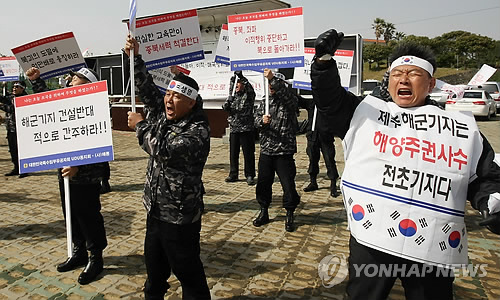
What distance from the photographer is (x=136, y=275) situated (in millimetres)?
3582

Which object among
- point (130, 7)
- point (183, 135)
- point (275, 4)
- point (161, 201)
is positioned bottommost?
point (161, 201)

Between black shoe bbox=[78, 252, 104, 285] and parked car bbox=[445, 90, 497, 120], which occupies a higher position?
parked car bbox=[445, 90, 497, 120]

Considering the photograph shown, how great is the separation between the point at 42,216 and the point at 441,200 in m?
5.34

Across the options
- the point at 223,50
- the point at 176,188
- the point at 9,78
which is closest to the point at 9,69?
the point at 9,78

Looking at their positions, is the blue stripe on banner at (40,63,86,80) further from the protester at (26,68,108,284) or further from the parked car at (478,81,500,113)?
the parked car at (478,81,500,113)

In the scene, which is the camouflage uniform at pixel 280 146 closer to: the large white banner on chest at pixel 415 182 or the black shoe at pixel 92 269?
the black shoe at pixel 92 269

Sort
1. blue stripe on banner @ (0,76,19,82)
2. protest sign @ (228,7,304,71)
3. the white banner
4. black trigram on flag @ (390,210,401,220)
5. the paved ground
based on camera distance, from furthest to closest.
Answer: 1. blue stripe on banner @ (0,76,19,82)
2. the white banner
3. protest sign @ (228,7,304,71)
4. the paved ground
5. black trigram on flag @ (390,210,401,220)

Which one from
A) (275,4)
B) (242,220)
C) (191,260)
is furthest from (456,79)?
(191,260)

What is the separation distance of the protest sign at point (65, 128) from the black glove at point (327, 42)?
5.95ft

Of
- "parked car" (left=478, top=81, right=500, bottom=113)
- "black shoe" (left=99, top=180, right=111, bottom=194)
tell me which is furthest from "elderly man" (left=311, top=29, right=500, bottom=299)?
"parked car" (left=478, top=81, right=500, bottom=113)

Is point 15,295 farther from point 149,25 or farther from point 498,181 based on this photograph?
point 498,181

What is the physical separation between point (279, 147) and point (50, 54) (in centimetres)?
340

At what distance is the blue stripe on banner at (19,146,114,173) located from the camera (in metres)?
2.93

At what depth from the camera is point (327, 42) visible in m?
2.00
